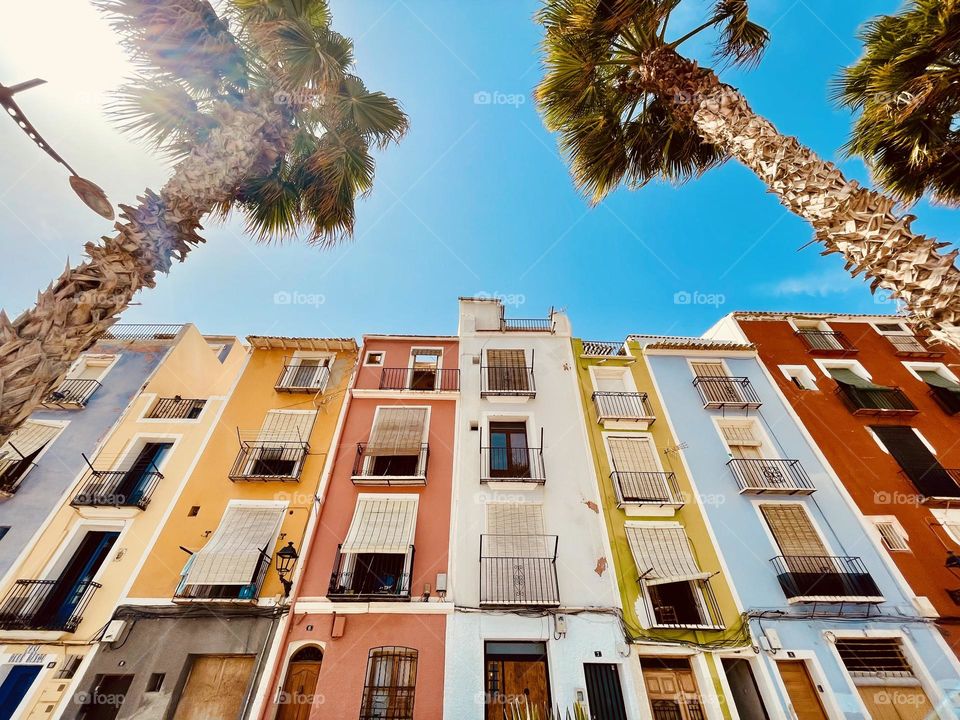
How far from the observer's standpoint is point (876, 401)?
13.4 m

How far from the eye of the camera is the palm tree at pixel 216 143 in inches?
180

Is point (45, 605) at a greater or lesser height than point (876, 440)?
lesser

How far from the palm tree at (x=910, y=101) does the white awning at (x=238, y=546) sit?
1516 centimetres

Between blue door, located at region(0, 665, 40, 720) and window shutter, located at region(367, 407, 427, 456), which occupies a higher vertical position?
window shutter, located at region(367, 407, 427, 456)

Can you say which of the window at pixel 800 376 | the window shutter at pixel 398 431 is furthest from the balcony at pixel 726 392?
the window shutter at pixel 398 431

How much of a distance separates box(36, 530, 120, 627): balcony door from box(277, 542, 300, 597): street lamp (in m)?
4.24

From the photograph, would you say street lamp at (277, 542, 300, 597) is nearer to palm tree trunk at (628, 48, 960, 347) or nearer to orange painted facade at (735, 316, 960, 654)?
palm tree trunk at (628, 48, 960, 347)

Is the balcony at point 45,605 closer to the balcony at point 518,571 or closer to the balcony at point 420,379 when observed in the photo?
the balcony at point 420,379

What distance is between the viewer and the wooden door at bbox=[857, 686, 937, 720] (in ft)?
28.3

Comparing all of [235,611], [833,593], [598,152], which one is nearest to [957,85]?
[598,152]

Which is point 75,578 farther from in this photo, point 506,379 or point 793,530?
point 793,530

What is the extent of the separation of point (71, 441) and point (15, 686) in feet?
19.3

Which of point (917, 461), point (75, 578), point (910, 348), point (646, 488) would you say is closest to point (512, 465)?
point (646, 488)

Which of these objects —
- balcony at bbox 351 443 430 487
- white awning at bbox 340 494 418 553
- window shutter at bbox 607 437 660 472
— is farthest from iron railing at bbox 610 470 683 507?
white awning at bbox 340 494 418 553
